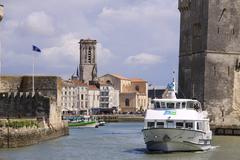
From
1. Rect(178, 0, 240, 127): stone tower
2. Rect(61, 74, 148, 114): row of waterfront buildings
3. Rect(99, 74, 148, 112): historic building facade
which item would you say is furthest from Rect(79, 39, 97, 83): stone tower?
Rect(178, 0, 240, 127): stone tower

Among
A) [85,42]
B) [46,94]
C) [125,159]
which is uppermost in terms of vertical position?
[85,42]

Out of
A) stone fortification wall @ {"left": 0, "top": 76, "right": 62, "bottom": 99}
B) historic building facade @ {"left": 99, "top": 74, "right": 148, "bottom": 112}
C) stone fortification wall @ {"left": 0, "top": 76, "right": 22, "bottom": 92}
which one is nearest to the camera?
stone fortification wall @ {"left": 0, "top": 76, "right": 62, "bottom": 99}

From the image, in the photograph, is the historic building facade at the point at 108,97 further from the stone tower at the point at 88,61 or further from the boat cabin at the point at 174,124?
the boat cabin at the point at 174,124

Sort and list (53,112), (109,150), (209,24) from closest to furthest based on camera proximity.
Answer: (109,150) → (53,112) → (209,24)

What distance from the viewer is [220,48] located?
57875 millimetres

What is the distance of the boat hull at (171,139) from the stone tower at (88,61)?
419ft

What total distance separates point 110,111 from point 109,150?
114 meters

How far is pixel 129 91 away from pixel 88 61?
13.5 m

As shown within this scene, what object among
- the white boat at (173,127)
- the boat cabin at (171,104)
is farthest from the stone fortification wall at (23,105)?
the boat cabin at (171,104)

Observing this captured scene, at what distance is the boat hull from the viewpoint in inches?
1377

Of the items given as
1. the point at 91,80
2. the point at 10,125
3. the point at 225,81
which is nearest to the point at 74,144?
the point at 10,125

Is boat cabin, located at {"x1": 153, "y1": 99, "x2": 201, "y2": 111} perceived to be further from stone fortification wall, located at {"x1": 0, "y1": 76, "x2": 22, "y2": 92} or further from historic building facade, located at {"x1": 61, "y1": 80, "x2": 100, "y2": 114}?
historic building facade, located at {"x1": 61, "y1": 80, "x2": 100, "y2": 114}

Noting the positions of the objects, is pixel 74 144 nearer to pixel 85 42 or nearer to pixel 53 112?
pixel 53 112

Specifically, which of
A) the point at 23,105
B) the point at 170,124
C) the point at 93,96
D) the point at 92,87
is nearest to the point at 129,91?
the point at 92,87
